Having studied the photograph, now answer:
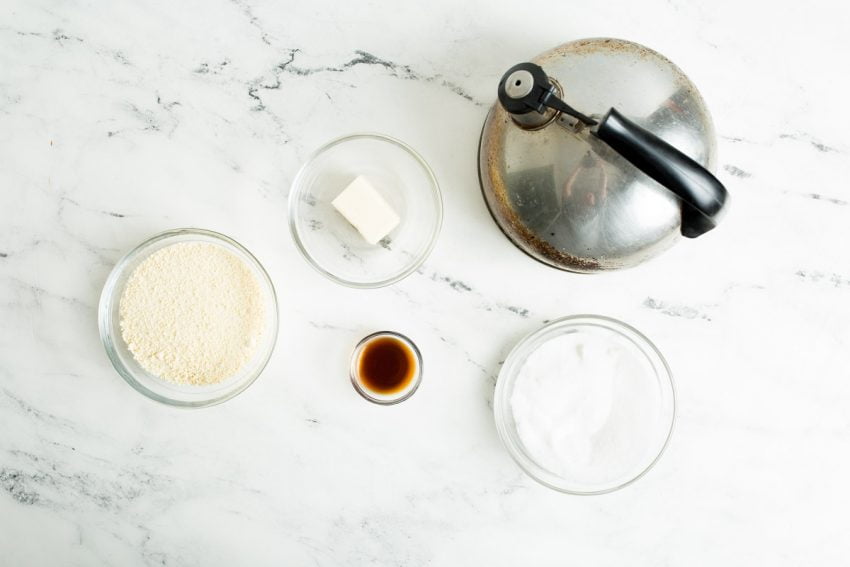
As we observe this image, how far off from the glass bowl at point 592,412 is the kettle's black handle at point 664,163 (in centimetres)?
32

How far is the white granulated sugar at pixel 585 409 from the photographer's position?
101cm

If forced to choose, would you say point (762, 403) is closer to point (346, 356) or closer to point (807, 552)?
point (807, 552)

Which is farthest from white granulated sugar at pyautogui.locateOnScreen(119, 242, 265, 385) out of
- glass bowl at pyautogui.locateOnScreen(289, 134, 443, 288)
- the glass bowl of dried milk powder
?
glass bowl at pyautogui.locateOnScreen(289, 134, 443, 288)

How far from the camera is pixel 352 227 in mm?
1022

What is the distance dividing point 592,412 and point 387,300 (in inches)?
15.1

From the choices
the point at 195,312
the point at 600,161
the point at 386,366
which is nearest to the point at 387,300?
the point at 386,366

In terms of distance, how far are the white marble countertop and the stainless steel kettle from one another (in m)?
0.18

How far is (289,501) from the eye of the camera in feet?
3.40

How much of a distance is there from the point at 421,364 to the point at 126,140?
609 millimetres

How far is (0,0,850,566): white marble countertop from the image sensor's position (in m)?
1.01

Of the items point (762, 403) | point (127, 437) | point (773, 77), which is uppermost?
point (773, 77)

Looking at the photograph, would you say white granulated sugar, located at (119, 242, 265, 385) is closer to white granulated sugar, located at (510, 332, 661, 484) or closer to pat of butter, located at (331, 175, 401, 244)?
pat of butter, located at (331, 175, 401, 244)

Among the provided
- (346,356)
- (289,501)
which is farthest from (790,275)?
(289,501)

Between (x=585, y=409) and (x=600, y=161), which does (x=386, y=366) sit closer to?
(x=585, y=409)
